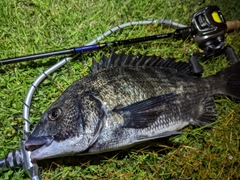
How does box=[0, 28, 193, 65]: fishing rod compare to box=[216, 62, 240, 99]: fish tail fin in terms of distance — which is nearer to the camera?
box=[0, 28, 193, 65]: fishing rod

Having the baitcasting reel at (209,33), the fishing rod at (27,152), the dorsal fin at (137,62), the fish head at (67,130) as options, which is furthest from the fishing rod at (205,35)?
the fish head at (67,130)

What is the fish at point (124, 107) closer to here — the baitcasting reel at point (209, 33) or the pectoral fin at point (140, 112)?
the pectoral fin at point (140, 112)

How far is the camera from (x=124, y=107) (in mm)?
2730

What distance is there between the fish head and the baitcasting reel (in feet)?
4.82

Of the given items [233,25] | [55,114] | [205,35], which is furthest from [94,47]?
[233,25]

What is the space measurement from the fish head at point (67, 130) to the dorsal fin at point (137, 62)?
0.47 m

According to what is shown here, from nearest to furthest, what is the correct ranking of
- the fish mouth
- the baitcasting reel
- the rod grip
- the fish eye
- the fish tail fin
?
the fish mouth → the fish eye → the fish tail fin → the baitcasting reel → the rod grip

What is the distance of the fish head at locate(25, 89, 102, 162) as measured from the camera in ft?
8.21

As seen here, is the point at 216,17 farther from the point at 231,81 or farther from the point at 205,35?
the point at 231,81

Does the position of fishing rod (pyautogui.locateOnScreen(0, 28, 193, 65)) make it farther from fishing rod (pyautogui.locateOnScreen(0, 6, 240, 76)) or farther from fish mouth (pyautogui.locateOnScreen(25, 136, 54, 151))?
fish mouth (pyautogui.locateOnScreen(25, 136, 54, 151))

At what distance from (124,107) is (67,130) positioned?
0.55 metres

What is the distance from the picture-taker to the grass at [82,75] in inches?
124

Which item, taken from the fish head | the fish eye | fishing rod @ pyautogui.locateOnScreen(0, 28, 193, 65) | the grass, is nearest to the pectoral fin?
the fish head

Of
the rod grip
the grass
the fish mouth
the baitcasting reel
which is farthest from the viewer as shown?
the rod grip
